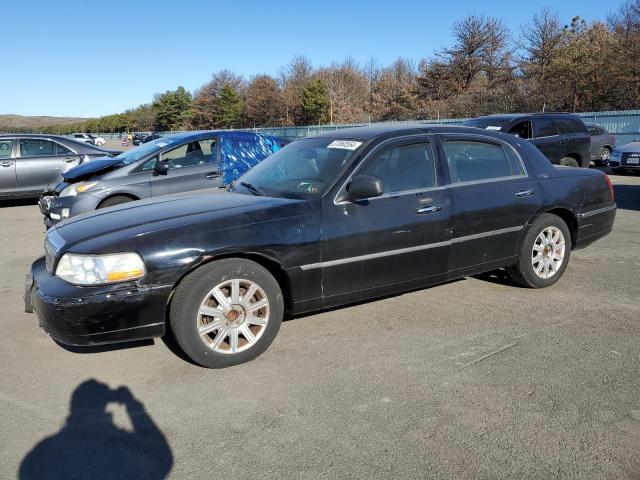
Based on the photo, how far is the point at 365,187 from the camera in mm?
3832

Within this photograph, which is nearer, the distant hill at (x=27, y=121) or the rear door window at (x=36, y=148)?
the rear door window at (x=36, y=148)

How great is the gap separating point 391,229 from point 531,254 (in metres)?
1.75

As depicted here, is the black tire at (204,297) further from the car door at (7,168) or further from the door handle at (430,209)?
the car door at (7,168)

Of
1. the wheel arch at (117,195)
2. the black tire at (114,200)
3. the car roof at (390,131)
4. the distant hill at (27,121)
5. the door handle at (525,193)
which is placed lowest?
the black tire at (114,200)

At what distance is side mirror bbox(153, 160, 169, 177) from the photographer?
307 inches

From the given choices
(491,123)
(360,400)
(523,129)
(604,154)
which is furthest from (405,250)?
(604,154)

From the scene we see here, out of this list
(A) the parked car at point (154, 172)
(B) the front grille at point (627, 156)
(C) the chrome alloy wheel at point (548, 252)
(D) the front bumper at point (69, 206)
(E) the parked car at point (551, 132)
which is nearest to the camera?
(C) the chrome alloy wheel at point (548, 252)

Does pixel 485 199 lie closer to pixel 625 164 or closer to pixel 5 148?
pixel 5 148

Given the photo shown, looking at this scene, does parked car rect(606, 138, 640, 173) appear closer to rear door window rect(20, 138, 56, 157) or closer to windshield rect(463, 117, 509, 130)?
windshield rect(463, 117, 509, 130)

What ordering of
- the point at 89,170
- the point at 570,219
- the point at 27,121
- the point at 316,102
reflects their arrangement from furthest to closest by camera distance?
the point at 27,121 → the point at 316,102 → the point at 89,170 → the point at 570,219

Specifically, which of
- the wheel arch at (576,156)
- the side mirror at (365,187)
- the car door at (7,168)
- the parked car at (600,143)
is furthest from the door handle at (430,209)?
the parked car at (600,143)

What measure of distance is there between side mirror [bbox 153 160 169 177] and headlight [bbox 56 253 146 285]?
15.3 ft

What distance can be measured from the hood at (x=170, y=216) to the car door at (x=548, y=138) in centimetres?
970

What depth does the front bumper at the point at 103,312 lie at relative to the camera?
3.23 meters
